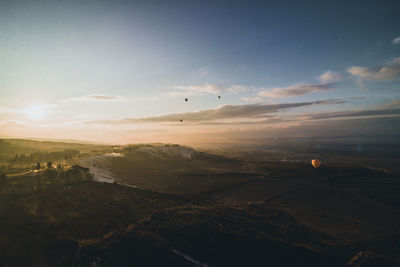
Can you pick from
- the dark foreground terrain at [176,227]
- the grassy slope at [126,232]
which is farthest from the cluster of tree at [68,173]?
the grassy slope at [126,232]

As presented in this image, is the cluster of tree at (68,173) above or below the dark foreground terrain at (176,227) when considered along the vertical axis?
above

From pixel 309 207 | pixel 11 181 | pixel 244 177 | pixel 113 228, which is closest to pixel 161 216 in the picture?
pixel 113 228

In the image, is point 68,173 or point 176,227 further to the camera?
point 68,173

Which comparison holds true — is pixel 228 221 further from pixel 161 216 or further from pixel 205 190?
pixel 205 190

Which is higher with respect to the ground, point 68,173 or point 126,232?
point 68,173

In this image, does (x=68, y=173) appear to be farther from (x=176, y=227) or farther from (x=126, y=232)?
(x=176, y=227)

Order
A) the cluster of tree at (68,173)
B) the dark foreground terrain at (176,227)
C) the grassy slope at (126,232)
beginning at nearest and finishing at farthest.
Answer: the grassy slope at (126,232), the dark foreground terrain at (176,227), the cluster of tree at (68,173)

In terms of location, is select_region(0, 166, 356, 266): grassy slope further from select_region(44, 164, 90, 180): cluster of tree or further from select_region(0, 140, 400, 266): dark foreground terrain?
select_region(44, 164, 90, 180): cluster of tree

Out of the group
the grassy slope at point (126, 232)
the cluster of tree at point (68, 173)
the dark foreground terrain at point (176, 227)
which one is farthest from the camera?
the cluster of tree at point (68, 173)

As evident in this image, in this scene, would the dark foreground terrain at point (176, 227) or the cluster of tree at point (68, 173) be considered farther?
the cluster of tree at point (68, 173)

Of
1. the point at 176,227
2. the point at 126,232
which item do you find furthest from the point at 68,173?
the point at 176,227

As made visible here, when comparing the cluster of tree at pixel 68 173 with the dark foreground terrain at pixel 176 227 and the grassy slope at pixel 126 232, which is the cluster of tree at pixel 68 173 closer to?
the dark foreground terrain at pixel 176 227
